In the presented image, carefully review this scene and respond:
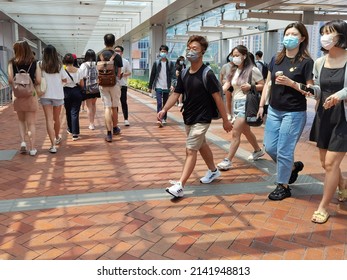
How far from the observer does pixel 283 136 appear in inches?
144

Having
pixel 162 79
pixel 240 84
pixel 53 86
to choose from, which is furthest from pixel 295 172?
pixel 162 79

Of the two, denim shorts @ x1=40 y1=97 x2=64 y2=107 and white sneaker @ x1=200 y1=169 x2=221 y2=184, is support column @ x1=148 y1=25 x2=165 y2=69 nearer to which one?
denim shorts @ x1=40 y1=97 x2=64 y2=107

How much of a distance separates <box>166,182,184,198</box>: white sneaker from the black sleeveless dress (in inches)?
54.4

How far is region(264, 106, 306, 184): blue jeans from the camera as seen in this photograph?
3605mm

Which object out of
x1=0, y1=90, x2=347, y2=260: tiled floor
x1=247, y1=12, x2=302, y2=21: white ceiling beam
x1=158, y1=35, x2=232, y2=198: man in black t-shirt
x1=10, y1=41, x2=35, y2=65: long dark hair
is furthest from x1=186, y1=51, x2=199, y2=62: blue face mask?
x1=247, y1=12, x2=302, y2=21: white ceiling beam

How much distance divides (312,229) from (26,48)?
14.0 feet

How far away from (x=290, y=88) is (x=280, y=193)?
3.45 ft

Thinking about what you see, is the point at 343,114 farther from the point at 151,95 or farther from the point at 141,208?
the point at 151,95

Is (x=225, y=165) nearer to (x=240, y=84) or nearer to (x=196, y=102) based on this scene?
(x=240, y=84)

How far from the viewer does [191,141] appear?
3828mm

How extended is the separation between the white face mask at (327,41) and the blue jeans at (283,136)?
71 cm
